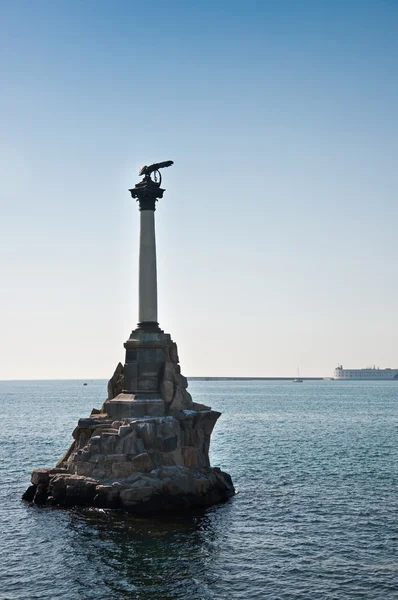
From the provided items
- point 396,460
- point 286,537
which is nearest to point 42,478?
point 286,537

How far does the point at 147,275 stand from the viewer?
3491 cm

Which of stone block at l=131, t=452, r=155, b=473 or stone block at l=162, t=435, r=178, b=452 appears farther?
stone block at l=162, t=435, r=178, b=452

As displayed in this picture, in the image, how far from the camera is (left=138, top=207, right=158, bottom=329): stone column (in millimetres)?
34969

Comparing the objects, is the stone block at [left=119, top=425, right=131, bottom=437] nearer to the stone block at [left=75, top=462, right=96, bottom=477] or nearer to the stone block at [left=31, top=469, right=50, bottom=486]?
the stone block at [left=75, top=462, right=96, bottom=477]

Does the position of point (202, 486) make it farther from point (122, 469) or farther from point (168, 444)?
point (122, 469)

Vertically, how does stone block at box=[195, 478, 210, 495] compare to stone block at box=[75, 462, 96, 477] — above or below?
below

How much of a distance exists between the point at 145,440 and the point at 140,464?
56.9 inches

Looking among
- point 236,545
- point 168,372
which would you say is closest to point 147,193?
point 168,372

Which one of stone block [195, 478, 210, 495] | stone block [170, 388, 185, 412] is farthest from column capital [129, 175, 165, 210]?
stone block [195, 478, 210, 495]

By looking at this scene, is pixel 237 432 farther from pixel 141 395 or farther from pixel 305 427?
pixel 141 395

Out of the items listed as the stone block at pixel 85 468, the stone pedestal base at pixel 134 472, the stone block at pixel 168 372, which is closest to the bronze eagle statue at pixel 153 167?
the stone block at pixel 168 372

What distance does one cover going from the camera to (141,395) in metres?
33.8

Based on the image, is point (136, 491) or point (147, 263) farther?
point (147, 263)

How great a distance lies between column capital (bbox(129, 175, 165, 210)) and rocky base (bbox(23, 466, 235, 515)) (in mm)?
13499
